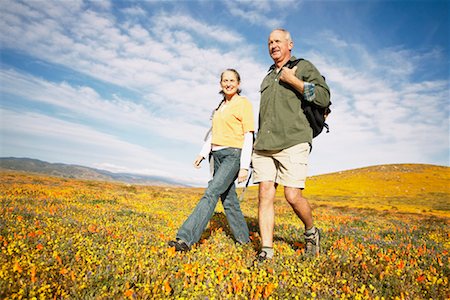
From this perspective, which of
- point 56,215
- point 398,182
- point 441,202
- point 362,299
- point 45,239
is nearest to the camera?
point 362,299

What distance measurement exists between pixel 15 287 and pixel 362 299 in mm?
3767

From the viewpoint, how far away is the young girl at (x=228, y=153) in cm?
539

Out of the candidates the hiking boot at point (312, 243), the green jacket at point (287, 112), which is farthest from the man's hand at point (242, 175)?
the hiking boot at point (312, 243)

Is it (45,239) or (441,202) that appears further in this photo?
(441,202)

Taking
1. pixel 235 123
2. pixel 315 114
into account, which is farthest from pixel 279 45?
pixel 235 123

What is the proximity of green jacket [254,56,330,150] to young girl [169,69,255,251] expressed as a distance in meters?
0.41

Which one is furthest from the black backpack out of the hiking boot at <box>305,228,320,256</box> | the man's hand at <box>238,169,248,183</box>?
the hiking boot at <box>305,228,320,256</box>

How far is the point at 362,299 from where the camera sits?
336 centimetres

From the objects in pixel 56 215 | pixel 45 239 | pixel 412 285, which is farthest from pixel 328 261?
pixel 56 215

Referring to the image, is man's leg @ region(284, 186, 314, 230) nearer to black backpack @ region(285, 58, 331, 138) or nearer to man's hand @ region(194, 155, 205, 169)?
black backpack @ region(285, 58, 331, 138)

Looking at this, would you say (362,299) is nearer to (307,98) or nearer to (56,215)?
(307,98)

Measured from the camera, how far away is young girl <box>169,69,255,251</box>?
5391 mm

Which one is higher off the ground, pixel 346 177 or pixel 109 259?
pixel 346 177

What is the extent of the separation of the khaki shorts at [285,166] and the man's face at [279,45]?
176cm
